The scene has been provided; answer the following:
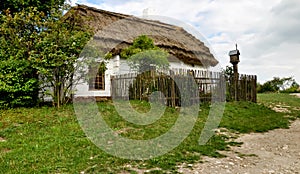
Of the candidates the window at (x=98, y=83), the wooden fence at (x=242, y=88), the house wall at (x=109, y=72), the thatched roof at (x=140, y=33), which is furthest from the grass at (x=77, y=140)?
the thatched roof at (x=140, y=33)

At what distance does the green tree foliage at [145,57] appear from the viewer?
11875 millimetres

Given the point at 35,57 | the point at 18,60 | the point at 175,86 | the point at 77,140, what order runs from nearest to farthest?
the point at 77,140
the point at 35,57
the point at 18,60
the point at 175,86

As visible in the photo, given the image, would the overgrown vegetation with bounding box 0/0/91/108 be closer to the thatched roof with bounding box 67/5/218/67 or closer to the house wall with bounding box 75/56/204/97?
the thatched roof with bounding box 67/5/218/67

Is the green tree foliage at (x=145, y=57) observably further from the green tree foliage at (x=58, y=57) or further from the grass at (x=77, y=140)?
the green tree foliage at (x=58, y=57)

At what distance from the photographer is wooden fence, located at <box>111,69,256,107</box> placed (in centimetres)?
1049

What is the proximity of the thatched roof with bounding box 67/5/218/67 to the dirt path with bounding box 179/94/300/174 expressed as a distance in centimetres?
812

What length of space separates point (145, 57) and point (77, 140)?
692cm

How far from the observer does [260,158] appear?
514 centimetres

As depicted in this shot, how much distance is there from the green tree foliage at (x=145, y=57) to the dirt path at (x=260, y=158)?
5.74 m

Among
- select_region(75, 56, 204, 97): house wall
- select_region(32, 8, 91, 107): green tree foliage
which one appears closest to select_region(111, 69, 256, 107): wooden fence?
select_region(75, 56, 204, 97): house wall

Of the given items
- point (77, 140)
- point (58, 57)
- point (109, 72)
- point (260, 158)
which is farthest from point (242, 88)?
point (77, 140)

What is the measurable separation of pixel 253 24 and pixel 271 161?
1111 cm

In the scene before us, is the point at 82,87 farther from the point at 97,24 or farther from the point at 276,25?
the point at 276,25

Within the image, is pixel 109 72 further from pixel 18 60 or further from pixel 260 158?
pixel 260 158
